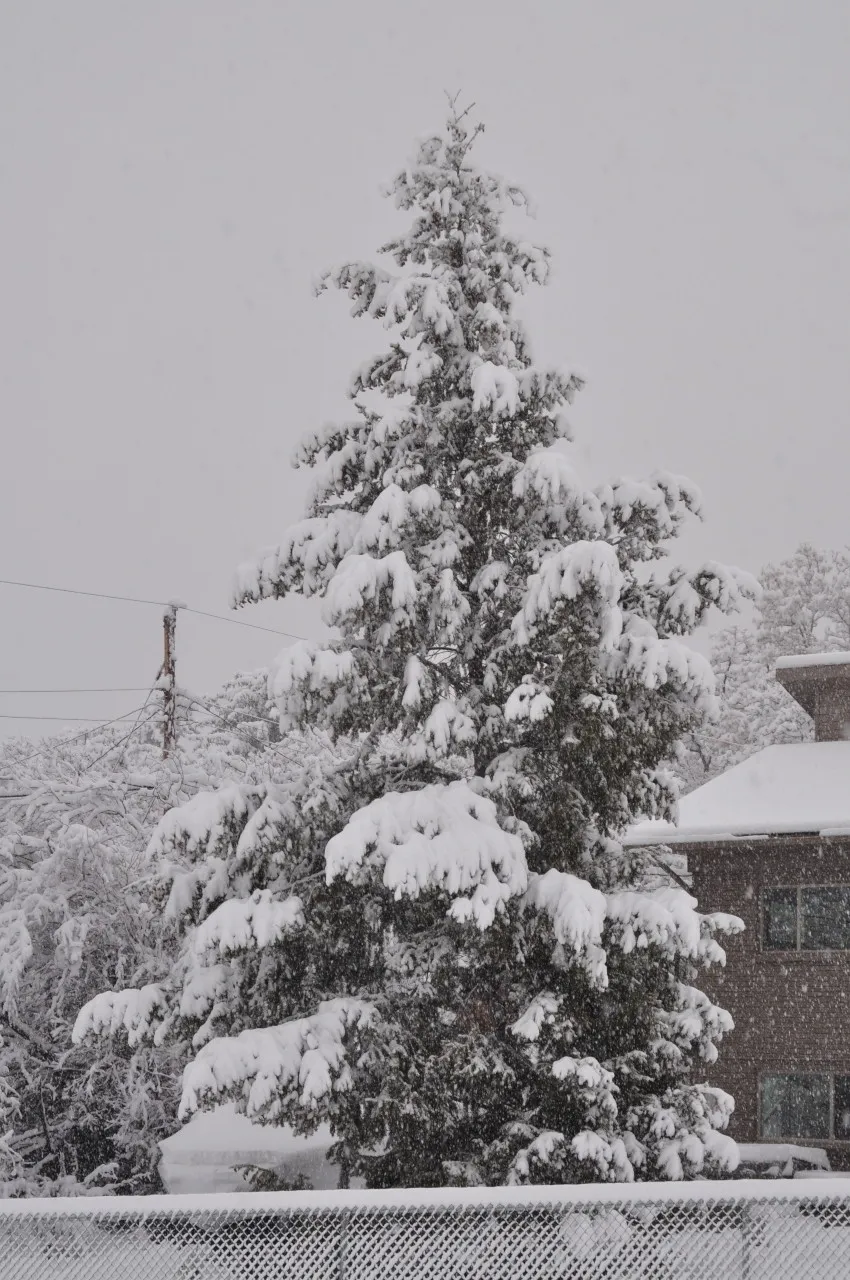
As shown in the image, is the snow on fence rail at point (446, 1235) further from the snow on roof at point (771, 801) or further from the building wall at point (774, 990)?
the building wall at point (774, 990)

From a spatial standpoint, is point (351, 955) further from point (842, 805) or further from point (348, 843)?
point (842, 805)

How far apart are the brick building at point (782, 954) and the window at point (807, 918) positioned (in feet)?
0.04

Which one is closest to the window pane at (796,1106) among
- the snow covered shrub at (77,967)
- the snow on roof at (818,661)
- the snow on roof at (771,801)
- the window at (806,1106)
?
the window at (806,1106)

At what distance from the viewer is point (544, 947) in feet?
31.2

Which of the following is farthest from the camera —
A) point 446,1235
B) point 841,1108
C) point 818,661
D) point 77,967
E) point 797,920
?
point 818,661

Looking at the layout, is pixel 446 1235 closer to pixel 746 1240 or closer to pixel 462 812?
pixel 746 1240

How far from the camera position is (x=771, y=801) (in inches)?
650

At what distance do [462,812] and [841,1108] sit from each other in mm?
9135

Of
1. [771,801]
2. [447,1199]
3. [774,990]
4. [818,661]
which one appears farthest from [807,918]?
[447,1199]

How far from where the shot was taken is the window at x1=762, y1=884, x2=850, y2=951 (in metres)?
16.0

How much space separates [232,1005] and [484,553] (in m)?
4.04

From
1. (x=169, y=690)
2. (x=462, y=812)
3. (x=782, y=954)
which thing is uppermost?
(x=169, y=690)

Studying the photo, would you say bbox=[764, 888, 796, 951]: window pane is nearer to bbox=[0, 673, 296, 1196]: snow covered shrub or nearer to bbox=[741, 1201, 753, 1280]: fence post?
bbox=[0, 673, 296, 1196]: snow covered shrub

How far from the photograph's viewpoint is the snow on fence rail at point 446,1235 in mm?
6699
